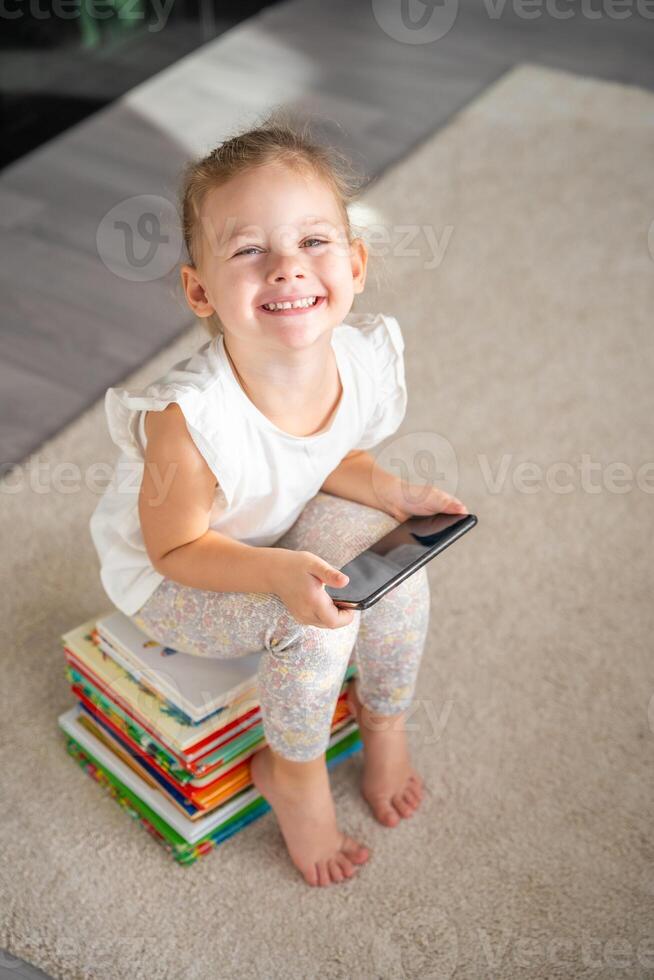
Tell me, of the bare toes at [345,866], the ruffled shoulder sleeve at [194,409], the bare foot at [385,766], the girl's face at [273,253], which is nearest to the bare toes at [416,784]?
the bare foot at [385,766]

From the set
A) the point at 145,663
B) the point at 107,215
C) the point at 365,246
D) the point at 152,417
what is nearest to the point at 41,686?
the point at 145,663

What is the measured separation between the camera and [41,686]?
1.36 metres

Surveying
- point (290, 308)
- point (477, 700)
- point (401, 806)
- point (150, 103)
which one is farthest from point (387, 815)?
point (150, 103)

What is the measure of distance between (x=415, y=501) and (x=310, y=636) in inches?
7.7

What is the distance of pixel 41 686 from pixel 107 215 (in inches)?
44.9

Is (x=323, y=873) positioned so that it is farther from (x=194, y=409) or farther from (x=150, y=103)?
(x=150, y=103)

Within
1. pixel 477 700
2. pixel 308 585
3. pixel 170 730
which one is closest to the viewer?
pixel 308 585

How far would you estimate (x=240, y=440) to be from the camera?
1.10m

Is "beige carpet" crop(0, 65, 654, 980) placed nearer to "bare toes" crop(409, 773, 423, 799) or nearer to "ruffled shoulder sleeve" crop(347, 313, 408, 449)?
"bare toes" crop(409, 773, 423, 799)

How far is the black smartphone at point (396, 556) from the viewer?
1034 millimetres

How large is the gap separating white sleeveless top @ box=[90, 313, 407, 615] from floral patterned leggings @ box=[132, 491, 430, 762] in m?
0.03

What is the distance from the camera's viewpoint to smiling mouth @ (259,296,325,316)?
3.43 feet

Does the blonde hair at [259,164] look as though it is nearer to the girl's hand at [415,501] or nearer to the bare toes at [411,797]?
the girl's hand at [415,501]

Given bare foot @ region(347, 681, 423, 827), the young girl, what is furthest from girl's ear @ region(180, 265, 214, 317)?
bare foot @ region(347, 681, 423, 827)
